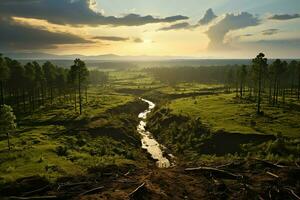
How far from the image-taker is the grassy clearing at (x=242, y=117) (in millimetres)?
67562

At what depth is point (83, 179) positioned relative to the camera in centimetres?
3634

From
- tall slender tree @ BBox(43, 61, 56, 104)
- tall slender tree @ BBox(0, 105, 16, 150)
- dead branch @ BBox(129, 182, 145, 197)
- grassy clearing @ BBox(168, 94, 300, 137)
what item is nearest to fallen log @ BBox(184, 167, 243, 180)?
dead branch @ BBox(129, 182, 145, 197)

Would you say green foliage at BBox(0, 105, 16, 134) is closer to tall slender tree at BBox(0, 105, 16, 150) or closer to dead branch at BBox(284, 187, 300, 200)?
tall slender tree at BBox(0, 105, 16, 150)

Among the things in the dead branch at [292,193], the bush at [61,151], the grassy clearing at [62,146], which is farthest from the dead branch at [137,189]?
the bush at [61,151]

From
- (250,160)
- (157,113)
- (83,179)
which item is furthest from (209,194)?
(157,113)

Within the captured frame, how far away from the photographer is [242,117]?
80.3 metres

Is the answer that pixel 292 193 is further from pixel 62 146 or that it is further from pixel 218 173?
pixel 62 146

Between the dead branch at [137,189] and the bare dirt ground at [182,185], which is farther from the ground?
the dead branch at [137,189]

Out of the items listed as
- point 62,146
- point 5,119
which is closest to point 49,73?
point 5,119

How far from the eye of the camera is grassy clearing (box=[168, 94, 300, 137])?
222 feet

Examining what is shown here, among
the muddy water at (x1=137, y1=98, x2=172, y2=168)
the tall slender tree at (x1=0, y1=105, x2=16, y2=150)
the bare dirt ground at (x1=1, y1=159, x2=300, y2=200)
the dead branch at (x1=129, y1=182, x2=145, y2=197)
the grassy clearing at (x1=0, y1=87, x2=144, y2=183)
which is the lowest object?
the muddy water at (x1=137, y1=98, x2=172, y2=168)

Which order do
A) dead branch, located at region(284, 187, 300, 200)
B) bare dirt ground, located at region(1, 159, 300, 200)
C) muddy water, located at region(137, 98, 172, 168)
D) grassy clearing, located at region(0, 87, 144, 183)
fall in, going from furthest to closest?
1. muddy water, located at region(137, 98, 172, 168)
2. grassy clearing, located at region(0, 87, 144, 183)
3. bare dirt ground, located at region(1, 159, 300, 200)
4. dead branch, located at region(284, 187, 300, 200)

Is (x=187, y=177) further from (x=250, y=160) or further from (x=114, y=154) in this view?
(x=114, y=154)

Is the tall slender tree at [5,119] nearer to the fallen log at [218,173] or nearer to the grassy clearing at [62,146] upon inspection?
the grassy clearing at [62,146]
